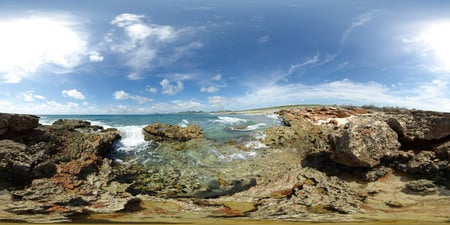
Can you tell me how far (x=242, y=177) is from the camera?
13.3 m

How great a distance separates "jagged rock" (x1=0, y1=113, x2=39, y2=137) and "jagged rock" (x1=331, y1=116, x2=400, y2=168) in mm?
12492

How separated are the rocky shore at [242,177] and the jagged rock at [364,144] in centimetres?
4

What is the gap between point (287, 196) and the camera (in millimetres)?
10891

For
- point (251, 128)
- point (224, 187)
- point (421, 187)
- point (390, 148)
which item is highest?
point (251, 128)

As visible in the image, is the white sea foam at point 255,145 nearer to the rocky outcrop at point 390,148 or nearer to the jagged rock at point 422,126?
the rocky outcrop at point 390,148

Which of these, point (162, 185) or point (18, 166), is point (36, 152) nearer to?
point (18, 166)

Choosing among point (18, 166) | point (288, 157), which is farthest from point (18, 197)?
point (288, 157)

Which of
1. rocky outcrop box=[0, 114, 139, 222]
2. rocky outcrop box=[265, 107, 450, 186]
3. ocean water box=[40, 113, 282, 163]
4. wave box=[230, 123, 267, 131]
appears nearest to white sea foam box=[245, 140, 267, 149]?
ocean water box=[40, 113, 282, 163]

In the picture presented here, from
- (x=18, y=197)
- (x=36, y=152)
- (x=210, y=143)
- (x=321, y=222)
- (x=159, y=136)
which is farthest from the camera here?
(x=159, y=136)

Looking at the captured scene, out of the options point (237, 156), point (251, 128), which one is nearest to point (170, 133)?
point (237, 156)

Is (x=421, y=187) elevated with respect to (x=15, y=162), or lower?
lower

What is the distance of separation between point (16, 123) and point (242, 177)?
924 centimetres

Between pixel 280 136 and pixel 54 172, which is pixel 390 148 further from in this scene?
pixel 54 172

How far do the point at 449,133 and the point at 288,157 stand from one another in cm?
671
